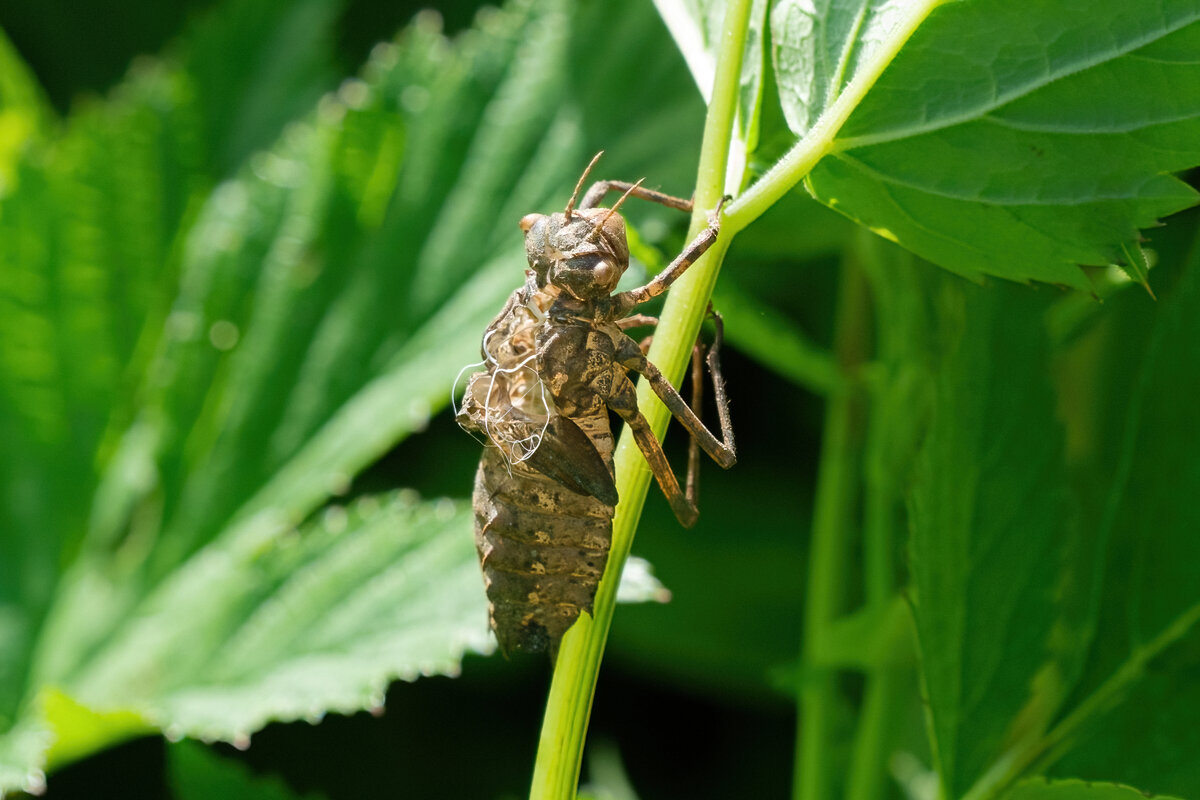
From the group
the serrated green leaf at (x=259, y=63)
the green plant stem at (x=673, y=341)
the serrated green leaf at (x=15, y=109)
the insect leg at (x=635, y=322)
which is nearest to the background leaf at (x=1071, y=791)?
the green plant stem at (x=673, y=341)

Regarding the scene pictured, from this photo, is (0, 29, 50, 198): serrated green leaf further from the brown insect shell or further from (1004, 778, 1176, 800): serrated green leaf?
(1004, 778, 1176, 800): serrated green leaf

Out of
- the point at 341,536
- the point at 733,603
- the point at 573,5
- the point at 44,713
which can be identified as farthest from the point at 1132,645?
the point at 44,713

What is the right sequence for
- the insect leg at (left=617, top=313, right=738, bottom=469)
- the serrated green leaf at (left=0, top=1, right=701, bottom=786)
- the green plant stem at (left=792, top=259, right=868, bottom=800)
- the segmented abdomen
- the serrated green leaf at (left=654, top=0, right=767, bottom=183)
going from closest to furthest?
1. the serrated green leaf at (left=654, top=0, right=767, bottom=183)
2. the segmented abdomen
3. the insect leg at (left=617, top=313, right=738, bottom=469)
4. the green plant stem at (left=792, top=259, right=868, bottom=800)
5. the serrated green leaf at (left=0, top=1, right=701, bottom=786)

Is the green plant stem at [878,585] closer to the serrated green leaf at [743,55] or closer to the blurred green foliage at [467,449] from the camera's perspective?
the blurred green foliage at [467,449]

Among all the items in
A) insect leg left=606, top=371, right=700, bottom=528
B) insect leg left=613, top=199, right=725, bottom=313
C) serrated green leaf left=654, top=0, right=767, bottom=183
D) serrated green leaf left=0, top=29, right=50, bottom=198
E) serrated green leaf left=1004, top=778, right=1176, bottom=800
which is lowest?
serrated green leaf left=1004, top=778, right=1176, bottom=800

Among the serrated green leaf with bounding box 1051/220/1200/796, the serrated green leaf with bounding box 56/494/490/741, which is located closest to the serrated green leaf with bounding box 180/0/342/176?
the serrated green leaf with bounding box 56/494/490/741

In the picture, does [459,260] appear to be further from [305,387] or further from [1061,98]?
[1061,98]
